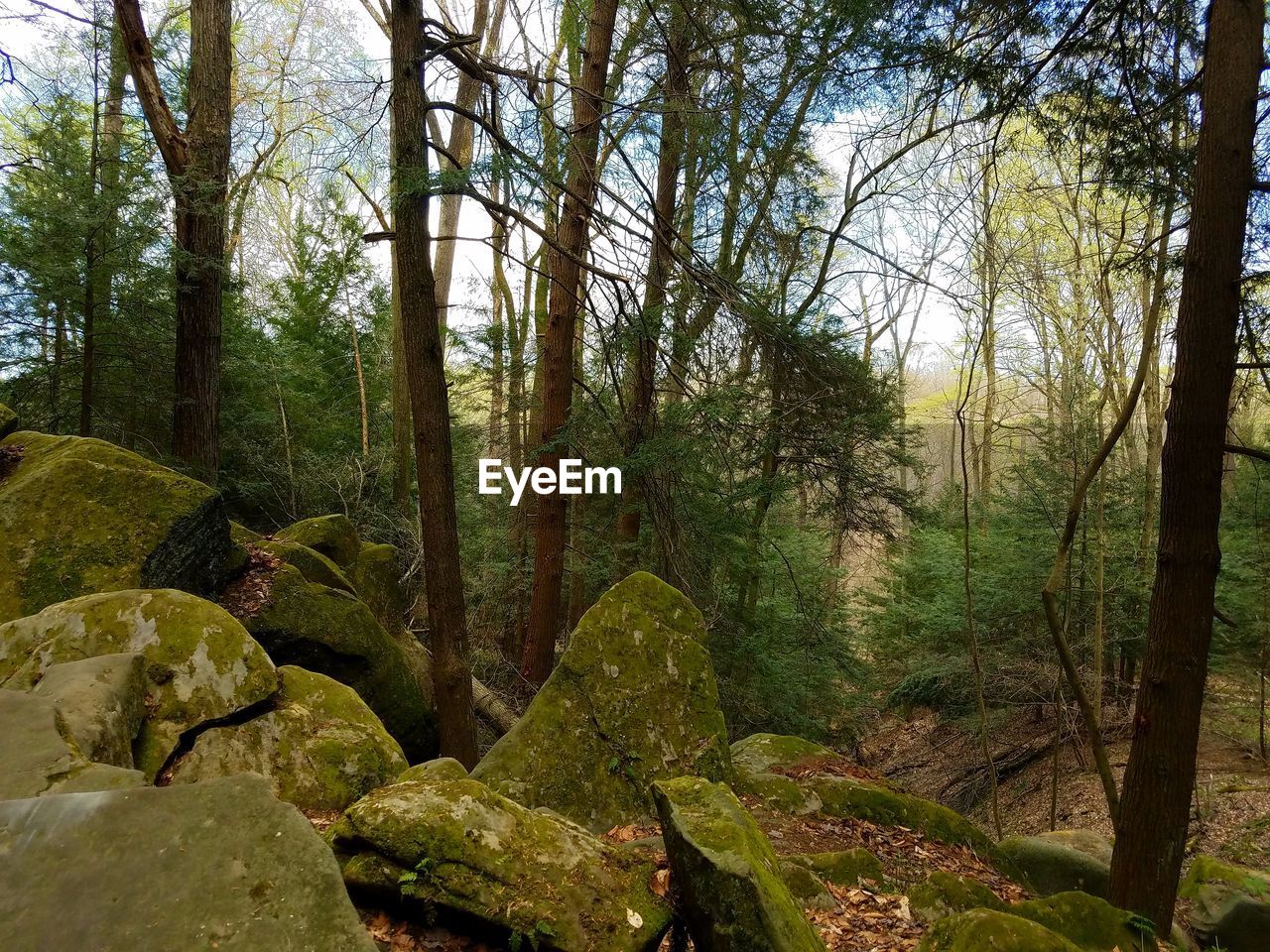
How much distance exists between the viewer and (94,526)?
16.8ft

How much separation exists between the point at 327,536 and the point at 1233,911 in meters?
9.31

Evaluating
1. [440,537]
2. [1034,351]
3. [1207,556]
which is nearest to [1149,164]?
[1207,556]

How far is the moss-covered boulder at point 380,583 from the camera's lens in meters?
8.54

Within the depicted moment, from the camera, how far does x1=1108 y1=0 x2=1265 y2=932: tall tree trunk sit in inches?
173

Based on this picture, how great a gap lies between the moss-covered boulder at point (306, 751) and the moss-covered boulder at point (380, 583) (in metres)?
3.92

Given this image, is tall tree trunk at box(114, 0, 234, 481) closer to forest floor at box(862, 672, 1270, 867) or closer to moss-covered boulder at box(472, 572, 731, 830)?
moss-covered boulder at box(472, 572, 731, 830)

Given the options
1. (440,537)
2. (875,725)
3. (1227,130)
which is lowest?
(875,725)

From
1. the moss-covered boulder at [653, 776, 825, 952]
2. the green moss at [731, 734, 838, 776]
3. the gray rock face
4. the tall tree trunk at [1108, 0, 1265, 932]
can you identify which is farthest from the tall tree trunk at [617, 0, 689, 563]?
the gray rock face

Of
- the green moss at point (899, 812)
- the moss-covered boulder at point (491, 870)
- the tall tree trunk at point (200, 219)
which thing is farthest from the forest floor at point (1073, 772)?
the tall tree trunk at point (200, 219)

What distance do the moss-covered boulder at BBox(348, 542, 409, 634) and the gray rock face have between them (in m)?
4.63

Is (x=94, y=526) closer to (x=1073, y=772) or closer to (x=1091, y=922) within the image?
(x=1091, y=922)

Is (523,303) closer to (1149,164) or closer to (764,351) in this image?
(764,351)

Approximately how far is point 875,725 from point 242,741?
13.8 metres

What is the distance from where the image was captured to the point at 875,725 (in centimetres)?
1491
